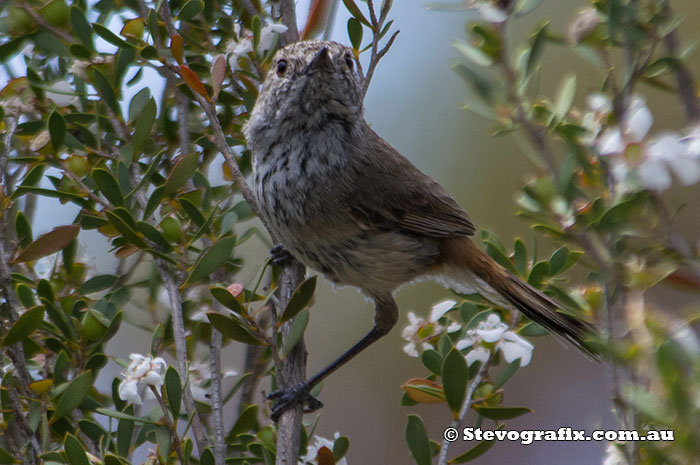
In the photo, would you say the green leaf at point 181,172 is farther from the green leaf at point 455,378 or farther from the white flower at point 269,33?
the green leaf at point 455,378

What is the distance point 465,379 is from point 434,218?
1337mm

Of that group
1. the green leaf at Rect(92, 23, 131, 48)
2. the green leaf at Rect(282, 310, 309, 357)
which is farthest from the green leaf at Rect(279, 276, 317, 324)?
the green leaf at Rect(92, 23, 131, 48)

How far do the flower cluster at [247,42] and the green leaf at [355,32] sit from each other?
0.29 metres

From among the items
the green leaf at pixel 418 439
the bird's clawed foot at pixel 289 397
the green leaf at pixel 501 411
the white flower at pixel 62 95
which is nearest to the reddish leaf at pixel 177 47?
the white flower at pixel 62 95

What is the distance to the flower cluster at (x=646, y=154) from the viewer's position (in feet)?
4.81

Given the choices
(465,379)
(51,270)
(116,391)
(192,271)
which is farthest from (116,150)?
(465,379)

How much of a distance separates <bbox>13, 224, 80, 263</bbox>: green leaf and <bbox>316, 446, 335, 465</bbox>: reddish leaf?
0.91 metres

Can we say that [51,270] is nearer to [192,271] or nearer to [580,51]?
[192,271]

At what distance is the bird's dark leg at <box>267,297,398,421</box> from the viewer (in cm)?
225

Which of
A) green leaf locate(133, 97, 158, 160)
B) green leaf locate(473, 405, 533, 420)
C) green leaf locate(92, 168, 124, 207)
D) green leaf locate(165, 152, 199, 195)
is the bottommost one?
green leaf locate(473, 405, 533, 420)

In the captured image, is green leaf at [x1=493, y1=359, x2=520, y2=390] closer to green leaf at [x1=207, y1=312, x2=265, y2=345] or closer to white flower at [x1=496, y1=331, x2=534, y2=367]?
white flower at [x1=496, y1=331, x2=534, y2=367]

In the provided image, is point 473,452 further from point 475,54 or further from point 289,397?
point 475,54

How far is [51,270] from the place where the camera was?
2363 millimetres

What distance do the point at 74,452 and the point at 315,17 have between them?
1.73 m
